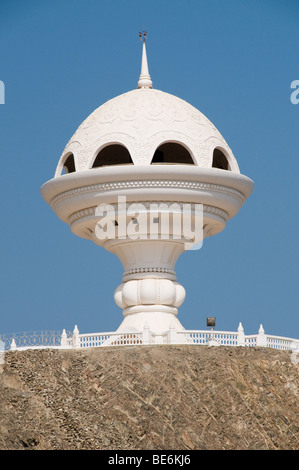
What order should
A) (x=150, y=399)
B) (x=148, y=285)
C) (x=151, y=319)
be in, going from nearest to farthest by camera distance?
1. (x=150, y=399)
2. (x=151, y=319)
3. (x=148, y=285)

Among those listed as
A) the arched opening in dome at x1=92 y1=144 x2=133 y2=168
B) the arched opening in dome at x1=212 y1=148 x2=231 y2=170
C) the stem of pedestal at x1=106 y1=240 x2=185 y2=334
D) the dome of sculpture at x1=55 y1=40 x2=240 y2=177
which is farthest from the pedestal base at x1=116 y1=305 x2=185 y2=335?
the arched opening in dome at x1=92 y1=144 x2=133 y2=168

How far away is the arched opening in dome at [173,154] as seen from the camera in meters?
75.2

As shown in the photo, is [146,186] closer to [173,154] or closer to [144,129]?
[144,129]

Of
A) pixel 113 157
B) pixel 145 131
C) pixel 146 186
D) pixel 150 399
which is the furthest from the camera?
pixel 113 157

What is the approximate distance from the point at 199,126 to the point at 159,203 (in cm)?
434

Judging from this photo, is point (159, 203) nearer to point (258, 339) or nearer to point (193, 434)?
point (258, 339)

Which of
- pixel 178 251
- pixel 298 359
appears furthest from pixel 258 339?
pixel 178 251

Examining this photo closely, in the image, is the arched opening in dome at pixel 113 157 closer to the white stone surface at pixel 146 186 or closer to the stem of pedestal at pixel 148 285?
the white stone surface at pixel 146 186

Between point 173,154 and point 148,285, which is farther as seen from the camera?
point 173,154

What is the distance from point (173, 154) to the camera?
249 feet

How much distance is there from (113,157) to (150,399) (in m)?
17.5

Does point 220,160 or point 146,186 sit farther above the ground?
point 220,160

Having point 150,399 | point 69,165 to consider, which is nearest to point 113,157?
point 69,165
